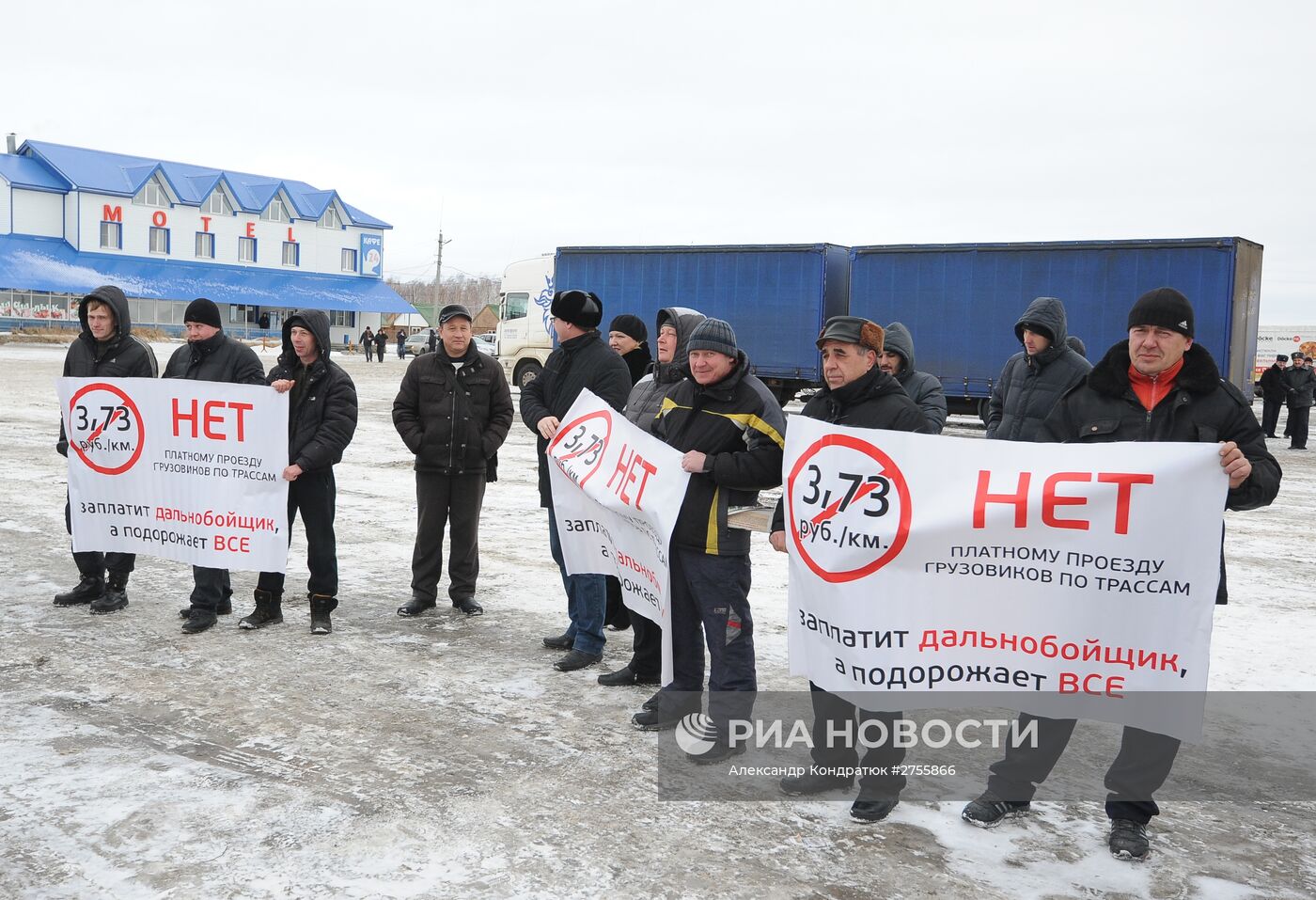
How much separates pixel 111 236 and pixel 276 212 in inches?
363

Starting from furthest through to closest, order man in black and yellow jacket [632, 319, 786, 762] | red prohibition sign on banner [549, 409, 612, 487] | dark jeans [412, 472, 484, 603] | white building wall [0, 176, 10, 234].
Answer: white building wall [0, 176, 10, 234] < dark jeans [412, 472, 484, 603] < red prohibition sign on banner [549, 409, 612, 487] < man in black and yellow jacket [632, 319, 786, 762]

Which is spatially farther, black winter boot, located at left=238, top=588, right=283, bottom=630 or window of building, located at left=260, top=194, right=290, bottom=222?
window of building, located at left=260, top=194, right=290, bottom=222

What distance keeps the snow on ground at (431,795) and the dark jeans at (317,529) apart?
0.96 feet

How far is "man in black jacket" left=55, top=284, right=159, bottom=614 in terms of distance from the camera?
6.70m

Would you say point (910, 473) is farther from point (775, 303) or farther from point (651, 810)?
point (775, 303)

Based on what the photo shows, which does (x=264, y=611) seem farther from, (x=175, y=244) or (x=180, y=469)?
(x=175, y=244)

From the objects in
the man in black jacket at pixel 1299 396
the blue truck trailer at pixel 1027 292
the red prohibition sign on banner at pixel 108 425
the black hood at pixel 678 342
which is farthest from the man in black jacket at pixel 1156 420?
the man in black jacket at pixel 1299 396

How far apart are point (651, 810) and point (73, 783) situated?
2.25 m

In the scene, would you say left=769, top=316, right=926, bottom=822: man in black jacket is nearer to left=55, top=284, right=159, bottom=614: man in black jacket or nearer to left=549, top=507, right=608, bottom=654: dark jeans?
left=549, top=507, right=608, bottom=654: dark jeans

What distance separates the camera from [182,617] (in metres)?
6.59

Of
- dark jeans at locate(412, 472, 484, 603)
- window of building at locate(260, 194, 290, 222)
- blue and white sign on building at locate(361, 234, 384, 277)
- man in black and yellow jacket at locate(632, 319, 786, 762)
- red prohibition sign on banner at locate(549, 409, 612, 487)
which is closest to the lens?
man in black and yellow jacket at locate(632, 319, 786, 762)

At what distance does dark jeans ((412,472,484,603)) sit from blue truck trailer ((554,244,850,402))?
48.6ft

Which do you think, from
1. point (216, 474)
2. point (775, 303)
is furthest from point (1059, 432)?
point (775, 303)

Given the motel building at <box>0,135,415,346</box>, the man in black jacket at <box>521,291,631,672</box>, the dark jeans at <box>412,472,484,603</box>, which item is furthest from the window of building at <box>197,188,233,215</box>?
the man in black jacket at <box>521,291,631,672</box>
